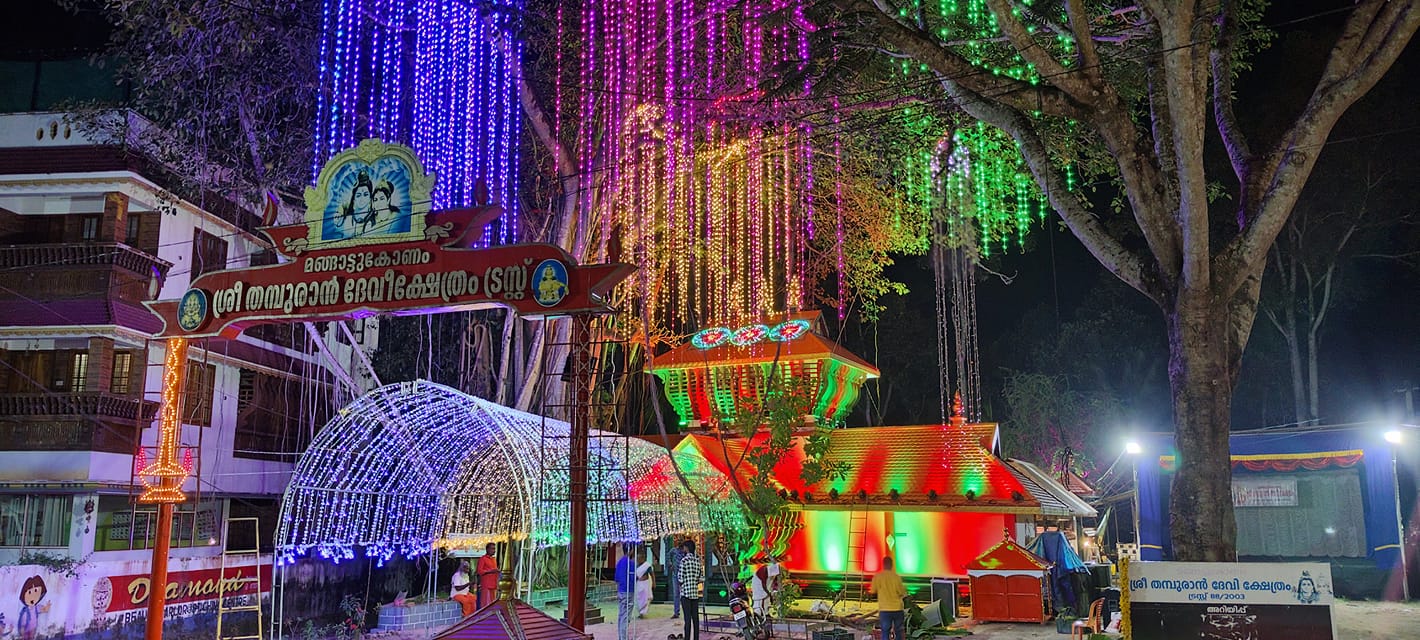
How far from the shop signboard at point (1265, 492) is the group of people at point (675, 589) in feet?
38.9

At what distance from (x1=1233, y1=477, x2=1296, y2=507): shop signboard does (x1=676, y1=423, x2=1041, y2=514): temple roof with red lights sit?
5.41 meters

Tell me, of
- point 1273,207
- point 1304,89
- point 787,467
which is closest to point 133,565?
point 787,467

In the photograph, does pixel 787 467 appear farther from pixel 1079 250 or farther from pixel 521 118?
pixel 1079 250

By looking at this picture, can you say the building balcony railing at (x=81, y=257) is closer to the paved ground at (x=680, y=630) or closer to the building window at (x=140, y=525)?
the building window at (x=140, y=525)

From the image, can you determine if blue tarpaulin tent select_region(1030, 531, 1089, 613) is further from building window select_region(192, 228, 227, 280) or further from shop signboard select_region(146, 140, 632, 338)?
building window select_region(192, 228, 227, 280)

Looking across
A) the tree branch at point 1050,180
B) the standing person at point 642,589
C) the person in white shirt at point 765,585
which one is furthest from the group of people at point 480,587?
the tree branch at point 1050,180

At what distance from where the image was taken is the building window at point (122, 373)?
18.0 m

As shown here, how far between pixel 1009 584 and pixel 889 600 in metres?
5.24

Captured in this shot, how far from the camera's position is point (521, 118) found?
19.8 meters

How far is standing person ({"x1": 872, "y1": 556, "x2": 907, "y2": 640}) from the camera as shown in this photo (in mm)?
13031

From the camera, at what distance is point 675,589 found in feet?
63.2

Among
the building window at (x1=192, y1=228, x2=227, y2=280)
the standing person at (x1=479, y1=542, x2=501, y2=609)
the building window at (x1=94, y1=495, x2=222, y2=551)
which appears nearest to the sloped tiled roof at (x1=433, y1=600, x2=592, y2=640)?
the standing person at (x1=479, y1=542, x2=501, y2=609)

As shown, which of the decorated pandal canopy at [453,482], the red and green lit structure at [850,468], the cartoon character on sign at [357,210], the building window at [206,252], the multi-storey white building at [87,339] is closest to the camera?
the cartoon character on sign at [357,210]

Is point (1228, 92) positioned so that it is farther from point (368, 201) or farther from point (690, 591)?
point (368, 201)
